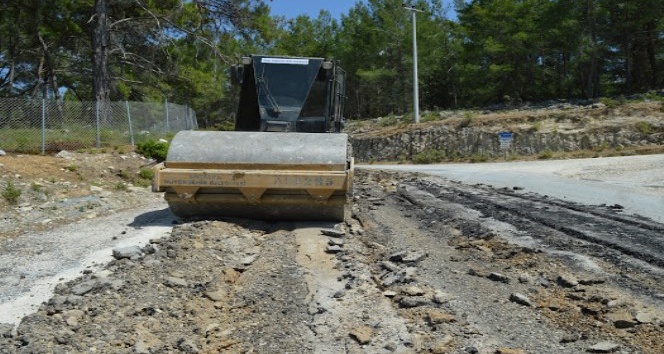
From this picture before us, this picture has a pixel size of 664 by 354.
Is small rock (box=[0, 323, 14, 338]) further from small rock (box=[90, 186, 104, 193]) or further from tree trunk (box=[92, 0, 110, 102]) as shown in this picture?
tree trunk (box=[92, 0, 110, 102])

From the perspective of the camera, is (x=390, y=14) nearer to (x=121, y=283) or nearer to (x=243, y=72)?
(x=243, y=72)

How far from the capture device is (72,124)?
15.8m

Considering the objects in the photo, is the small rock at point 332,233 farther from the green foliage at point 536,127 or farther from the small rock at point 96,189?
the green foliage at point 536,127

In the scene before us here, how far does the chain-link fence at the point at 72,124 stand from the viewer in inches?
577

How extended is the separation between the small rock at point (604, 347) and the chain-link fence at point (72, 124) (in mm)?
14369

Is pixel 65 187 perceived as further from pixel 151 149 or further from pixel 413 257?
pixel 413 257

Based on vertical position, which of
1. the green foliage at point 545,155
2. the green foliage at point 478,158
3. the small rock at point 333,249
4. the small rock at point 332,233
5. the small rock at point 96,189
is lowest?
the small rock at point 333,249

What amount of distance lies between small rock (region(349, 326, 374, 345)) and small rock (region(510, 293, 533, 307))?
137cm

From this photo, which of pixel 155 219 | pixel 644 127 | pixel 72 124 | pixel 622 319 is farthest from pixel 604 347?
pixel 644 127

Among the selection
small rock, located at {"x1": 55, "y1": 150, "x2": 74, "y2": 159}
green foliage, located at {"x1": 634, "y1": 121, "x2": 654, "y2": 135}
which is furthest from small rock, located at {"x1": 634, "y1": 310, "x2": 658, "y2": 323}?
green foliage, located at {"x1": 634, "y1": 121, "x2": 654, "y2": 135}

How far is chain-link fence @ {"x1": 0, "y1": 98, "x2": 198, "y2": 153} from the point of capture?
577 inches

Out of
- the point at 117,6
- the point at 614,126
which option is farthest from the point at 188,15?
the point at 614,126

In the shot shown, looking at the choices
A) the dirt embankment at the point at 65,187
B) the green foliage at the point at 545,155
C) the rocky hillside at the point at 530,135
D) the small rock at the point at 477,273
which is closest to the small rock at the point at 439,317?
the small rock at the point at 477,273

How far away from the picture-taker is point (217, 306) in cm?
474
